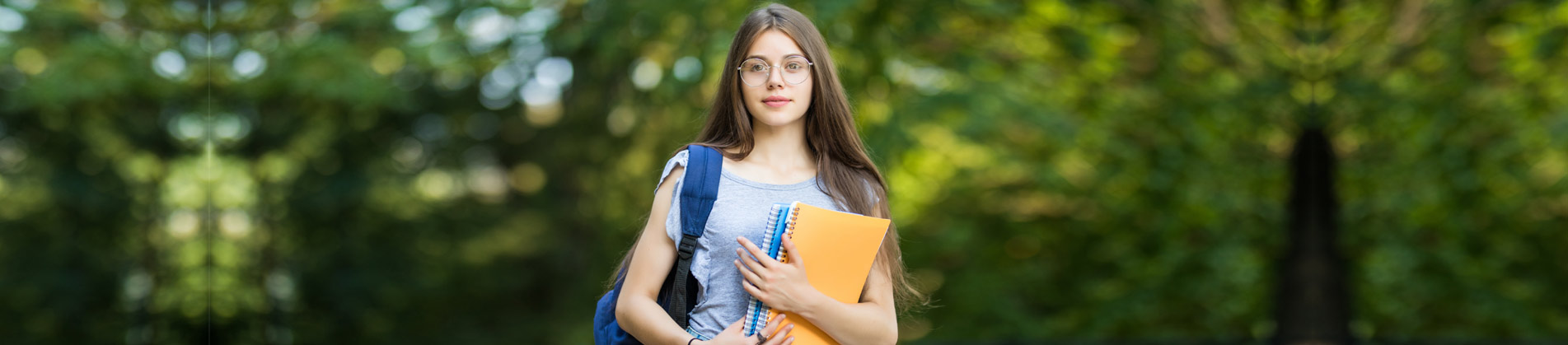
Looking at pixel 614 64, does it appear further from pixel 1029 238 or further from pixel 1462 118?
pixel 1462 118

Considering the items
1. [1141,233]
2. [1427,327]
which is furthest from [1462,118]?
[1141,233]

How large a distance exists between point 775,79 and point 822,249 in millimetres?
335

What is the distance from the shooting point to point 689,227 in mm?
2096

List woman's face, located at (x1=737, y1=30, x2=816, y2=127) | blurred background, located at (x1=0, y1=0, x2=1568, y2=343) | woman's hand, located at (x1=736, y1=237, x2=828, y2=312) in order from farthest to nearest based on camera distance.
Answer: blurred background, located at (x1=0, y1=0, x2=1568, y2=343)
woman's face, located at (x1=737, y1=30, x2=816, y2=127)
woman's hand, located at (x1=736, y1=237, x2=828, y2=312)

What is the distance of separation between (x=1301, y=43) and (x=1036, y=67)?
208cm

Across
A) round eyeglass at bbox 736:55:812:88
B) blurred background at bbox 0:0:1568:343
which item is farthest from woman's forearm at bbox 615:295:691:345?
blurred background at bbox 0:0:1568:343

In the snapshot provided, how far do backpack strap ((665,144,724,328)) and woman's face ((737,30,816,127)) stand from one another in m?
0.13

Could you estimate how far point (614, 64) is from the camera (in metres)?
6.98

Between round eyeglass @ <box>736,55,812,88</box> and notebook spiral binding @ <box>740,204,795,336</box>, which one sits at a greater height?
round eyeglass @ <box>736,55,812,88</box>

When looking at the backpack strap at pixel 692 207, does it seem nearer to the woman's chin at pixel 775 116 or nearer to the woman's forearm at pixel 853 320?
the woman's chin at pixel 775 116

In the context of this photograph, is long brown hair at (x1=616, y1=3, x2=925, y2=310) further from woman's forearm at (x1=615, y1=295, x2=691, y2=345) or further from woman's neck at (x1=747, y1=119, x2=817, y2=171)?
woman's forearm at (x1=615, y1=295, x2=691, y2=345)

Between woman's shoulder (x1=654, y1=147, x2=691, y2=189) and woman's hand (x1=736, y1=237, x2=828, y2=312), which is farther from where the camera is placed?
woman's shoulder (x1=654, y1=147, x2=691, y2=189)

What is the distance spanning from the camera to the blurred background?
477cm

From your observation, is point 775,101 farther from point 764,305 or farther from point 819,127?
point 764,305
